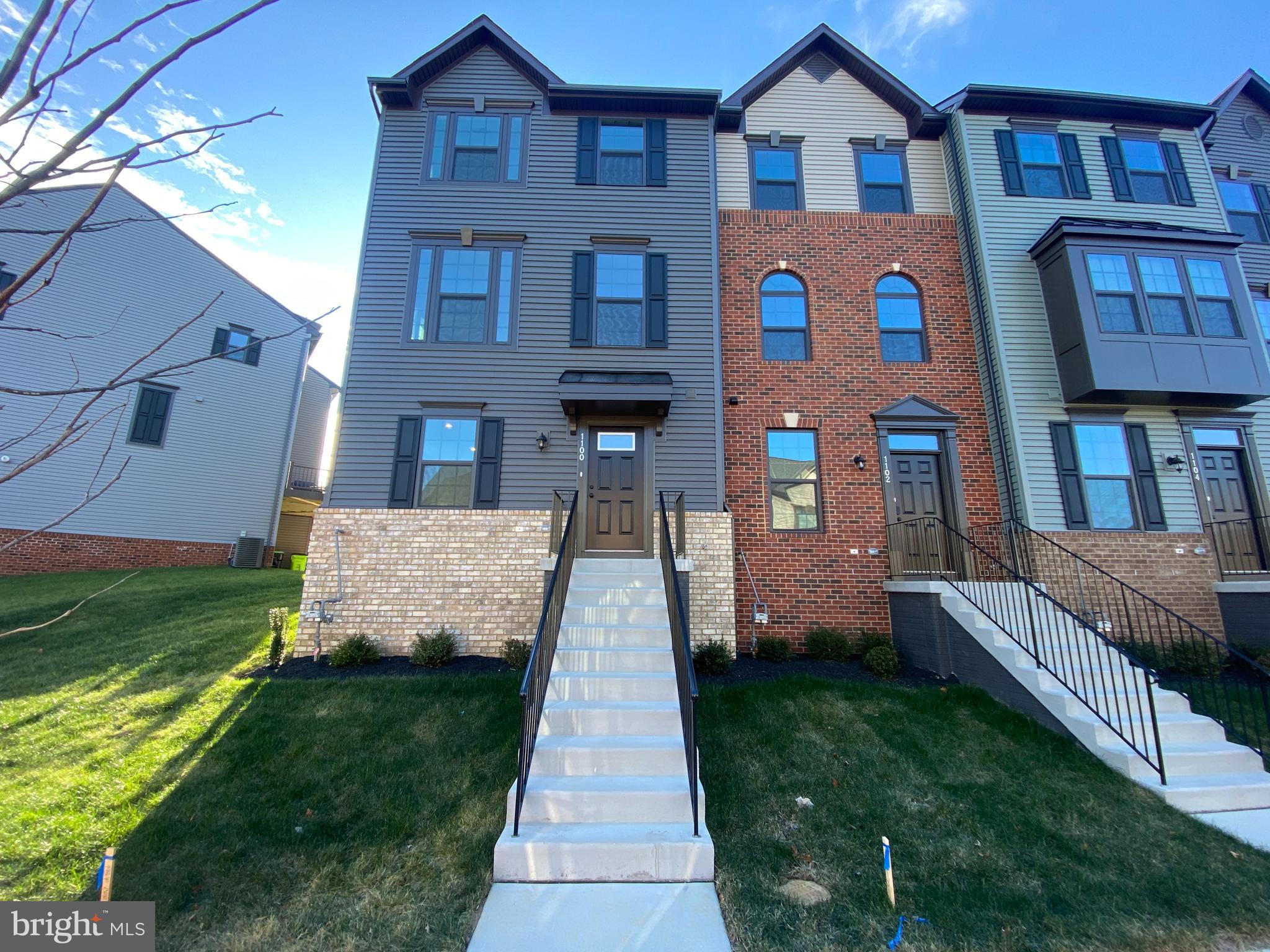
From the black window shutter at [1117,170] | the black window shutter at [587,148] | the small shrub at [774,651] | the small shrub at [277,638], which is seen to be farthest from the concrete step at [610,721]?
the black window shutter at [1117,170]

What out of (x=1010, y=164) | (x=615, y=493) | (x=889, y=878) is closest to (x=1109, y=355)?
(x=1010, y=164)

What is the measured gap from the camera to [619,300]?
9.60m

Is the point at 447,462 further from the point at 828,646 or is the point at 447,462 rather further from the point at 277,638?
the point at 828,646

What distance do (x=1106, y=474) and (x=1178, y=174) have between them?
642 cm

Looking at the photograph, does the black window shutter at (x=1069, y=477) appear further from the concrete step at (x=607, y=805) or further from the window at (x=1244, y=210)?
the concrete step at (x=607, y=805)

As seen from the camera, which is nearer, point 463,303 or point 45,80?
point 45,80

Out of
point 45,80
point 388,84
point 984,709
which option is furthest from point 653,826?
point 388,84

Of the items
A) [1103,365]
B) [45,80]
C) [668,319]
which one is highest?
[668,319]

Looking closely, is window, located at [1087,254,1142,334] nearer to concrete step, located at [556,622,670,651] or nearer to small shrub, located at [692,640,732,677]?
small shrub, located at [692,640,732,677]

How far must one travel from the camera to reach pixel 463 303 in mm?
9516

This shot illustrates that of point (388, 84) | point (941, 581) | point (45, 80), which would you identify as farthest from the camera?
point (388, 84)

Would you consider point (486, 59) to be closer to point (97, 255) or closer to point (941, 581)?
point (941, 581)

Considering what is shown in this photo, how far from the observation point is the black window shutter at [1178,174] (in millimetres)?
10891

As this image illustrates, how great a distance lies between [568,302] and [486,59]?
197 inches
